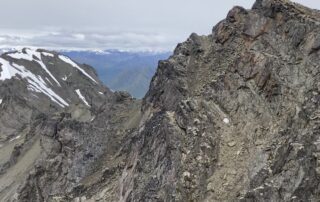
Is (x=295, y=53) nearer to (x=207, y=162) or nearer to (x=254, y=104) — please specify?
(x=254, y=104)

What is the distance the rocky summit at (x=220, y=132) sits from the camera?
3872 cm

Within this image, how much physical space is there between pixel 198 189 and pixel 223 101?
32.6 ft

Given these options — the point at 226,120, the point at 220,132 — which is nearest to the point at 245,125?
the point at 226,120

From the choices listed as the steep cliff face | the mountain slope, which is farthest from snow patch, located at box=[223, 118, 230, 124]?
the mountain slope

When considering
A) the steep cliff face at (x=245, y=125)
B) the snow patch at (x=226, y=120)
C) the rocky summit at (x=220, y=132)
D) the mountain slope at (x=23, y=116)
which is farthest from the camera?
the mountain slope at (x=23, y=116)

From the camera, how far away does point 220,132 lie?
4628 centimetres

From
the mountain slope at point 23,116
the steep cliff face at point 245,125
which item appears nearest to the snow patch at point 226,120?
the steep cliff face at point 245,125

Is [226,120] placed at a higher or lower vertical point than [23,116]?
higher

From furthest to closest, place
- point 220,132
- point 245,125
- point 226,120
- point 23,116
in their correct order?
point 23,116
point 226,120
point 220,132
point 245,125

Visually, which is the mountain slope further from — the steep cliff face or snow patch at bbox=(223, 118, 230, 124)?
snow patch at bbox=(223, 118, 230, 124)

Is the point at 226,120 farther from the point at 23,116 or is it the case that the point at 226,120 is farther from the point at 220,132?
the point at 23,116

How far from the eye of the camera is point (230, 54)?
180 feet

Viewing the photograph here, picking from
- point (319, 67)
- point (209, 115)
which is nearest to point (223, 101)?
point (209, 115)

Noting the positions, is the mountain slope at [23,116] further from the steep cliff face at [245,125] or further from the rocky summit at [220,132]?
the steep cliff face at [245,125]
